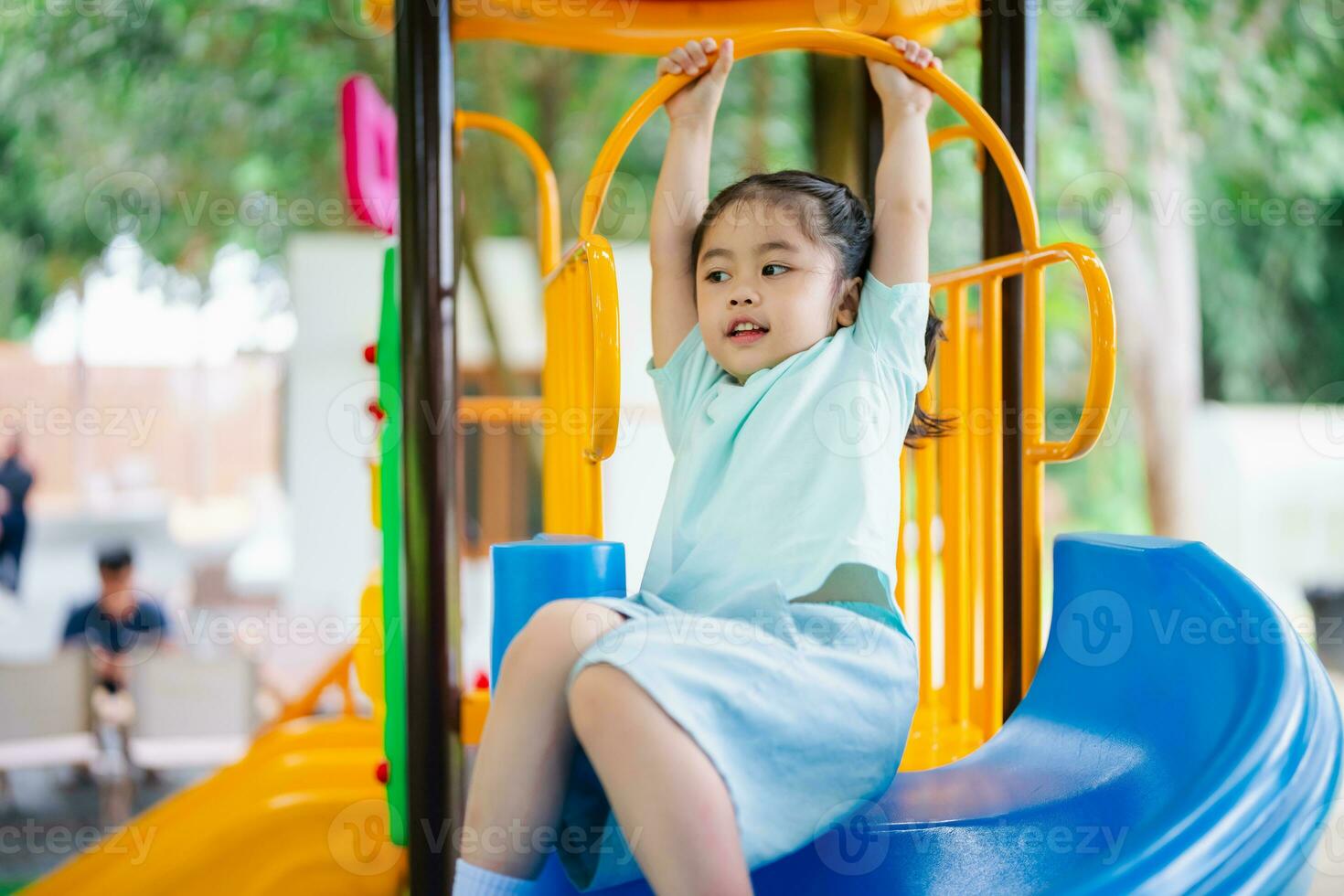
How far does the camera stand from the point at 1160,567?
5.01 ft

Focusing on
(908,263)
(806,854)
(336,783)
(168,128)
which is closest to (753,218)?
(908,263)

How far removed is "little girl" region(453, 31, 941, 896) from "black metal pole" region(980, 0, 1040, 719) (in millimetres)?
365

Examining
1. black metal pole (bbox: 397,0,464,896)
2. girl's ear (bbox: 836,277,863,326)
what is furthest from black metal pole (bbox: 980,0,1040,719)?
black metal pole (bbox: 397,0,464,896)

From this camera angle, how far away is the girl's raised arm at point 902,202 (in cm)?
158

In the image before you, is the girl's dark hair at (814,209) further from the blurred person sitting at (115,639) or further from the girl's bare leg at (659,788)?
the blurred person sitting at (115,639)

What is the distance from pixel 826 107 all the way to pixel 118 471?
1002cm

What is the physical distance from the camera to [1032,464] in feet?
6.27

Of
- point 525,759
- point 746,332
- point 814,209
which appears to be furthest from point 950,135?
point 525,759

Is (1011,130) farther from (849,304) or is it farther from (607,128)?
(607,128)

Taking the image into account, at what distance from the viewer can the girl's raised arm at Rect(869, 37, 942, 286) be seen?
1.58 m

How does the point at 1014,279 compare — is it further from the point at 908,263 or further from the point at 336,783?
the point at 336,783

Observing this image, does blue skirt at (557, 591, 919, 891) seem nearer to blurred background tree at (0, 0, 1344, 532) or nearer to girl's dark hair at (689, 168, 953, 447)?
girl's dark hair at (689, 168, 953, 447)

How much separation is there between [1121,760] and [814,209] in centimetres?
83

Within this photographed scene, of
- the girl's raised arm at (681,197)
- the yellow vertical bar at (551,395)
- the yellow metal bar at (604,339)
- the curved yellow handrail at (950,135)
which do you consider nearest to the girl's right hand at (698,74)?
the girl's raised arm at (681,197)
